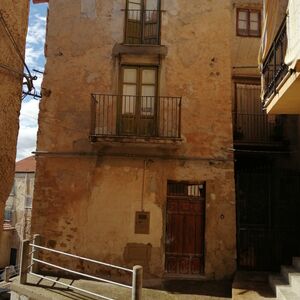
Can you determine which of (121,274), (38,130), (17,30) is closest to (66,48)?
(38,130)

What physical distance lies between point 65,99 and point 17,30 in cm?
346

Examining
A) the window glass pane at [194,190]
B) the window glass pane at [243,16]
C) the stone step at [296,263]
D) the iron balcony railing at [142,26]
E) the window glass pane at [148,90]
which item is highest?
the window glass pane at [243,16]

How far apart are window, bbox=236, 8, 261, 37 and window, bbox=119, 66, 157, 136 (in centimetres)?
438

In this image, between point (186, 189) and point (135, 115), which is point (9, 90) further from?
point (186, 189)

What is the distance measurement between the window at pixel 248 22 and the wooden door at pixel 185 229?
6.14 metres

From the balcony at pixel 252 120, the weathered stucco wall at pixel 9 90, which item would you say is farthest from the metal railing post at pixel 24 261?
the balcony at pixel 252 120

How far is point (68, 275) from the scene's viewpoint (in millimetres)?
10266

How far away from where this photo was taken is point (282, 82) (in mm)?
7121

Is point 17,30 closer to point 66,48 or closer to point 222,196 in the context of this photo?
point 66,48

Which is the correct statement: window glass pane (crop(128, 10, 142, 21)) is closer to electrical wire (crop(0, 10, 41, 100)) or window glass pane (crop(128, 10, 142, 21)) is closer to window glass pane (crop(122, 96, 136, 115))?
window glass pane (crop(122, 96, 136, 115))

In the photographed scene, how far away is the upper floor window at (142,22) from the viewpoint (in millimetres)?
11469

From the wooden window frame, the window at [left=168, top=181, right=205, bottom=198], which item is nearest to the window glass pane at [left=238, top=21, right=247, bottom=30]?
the wooden window frame

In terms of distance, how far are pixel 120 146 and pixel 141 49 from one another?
9.34 feet

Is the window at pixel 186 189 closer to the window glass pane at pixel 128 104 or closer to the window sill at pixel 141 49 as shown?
the window glass pane at pixel 128 104
